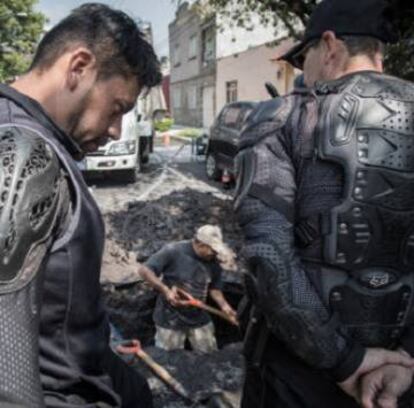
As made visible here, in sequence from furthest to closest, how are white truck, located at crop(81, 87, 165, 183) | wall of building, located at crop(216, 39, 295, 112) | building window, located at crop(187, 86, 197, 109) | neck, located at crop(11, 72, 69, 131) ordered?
building window, located at crop(187, 86, 197, 109), wall of building, located at crop(216, 39, 295, 112), white truck, located at crop(81, 87, 165, 183), neck, located at crop(11, 72, 69, 131)

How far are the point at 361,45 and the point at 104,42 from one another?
2.78ft

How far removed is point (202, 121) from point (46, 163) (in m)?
32.6

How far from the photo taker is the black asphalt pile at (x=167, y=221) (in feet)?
24.0

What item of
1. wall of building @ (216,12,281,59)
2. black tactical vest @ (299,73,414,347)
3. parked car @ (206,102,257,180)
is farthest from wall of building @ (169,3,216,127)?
black tactical vest @ (299,73,414,347)

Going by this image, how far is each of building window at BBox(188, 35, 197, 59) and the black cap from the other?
33.3m

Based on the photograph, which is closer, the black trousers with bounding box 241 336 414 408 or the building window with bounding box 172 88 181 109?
the black trousers with bounding box 241 336 414 408

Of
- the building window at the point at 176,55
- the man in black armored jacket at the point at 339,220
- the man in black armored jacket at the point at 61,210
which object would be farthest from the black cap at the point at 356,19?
the building window at the point at 176,55

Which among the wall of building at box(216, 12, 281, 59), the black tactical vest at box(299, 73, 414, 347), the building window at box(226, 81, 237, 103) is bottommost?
the black tactical vest at box(299, 73, 414, 347)

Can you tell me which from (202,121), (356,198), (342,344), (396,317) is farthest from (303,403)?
(202,121)

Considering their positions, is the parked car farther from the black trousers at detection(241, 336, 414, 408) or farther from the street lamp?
the street lamp

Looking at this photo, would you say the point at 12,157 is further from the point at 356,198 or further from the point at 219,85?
the point at 219,85

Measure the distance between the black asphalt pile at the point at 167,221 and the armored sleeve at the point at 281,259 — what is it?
5149mm

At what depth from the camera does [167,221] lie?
798cm

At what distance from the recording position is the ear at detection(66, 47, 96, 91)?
140cm
